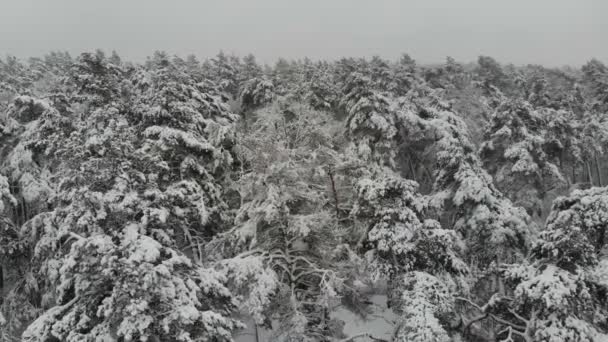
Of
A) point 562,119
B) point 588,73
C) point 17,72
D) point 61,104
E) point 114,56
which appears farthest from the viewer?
point 114,56

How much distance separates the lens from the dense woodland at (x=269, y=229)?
10.0 m

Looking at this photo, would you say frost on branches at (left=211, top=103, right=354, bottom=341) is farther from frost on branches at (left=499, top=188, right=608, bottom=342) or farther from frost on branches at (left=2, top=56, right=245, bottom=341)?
frost on branches at (left=499, top=188, right=608, bottom=342)

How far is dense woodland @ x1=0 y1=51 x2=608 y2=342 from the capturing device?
33.0 ft

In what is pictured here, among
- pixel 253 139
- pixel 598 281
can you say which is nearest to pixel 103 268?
pixel 253 139

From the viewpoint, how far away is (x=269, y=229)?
15.0 meters

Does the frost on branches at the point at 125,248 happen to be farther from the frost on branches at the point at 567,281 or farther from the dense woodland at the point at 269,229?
the frost on branches at the point at 567,281

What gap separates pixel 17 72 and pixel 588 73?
63.9 meters

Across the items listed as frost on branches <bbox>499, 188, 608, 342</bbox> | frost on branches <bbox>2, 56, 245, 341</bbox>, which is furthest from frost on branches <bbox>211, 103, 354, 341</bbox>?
frost on branches <bbox>499, 188, 608, 342</bbox>

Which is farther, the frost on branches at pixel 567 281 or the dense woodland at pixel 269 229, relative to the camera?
the frost on branches at pixel 567 281

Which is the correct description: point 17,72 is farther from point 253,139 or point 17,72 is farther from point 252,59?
point 253,139

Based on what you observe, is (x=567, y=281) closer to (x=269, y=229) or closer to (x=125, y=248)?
(x=269, y=229)

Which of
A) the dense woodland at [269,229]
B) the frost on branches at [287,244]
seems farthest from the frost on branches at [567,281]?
the frost on branches at [287,244]

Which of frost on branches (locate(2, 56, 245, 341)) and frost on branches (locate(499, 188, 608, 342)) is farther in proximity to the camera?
frost on branches (locate(499, 188, 608, 342))

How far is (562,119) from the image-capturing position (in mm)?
29641
